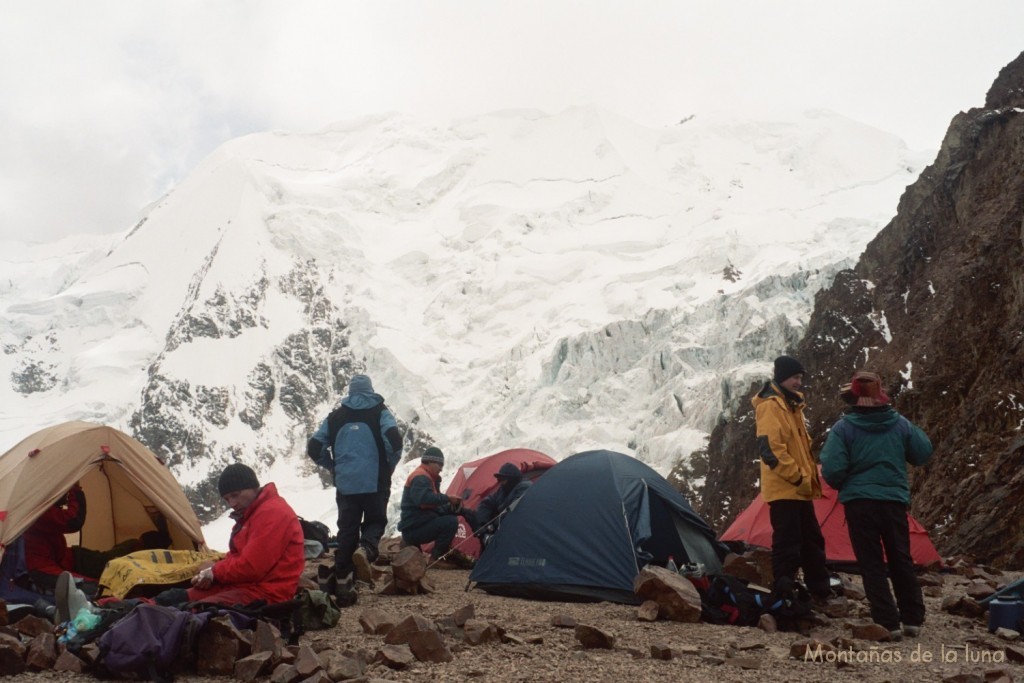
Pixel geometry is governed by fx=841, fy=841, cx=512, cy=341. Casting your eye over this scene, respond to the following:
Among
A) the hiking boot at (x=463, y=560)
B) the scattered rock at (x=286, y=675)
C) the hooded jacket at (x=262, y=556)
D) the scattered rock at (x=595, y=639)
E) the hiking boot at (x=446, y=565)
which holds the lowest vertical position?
the hiking boot at (x=446, y=565)

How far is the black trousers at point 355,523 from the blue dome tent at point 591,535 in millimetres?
1041

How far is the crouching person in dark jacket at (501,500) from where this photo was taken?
878 cm

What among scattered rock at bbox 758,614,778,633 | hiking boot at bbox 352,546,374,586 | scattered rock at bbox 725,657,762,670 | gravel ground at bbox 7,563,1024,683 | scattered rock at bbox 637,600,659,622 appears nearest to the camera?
gravel ground at bbox 7,563,1024,683

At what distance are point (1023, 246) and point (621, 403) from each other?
1776 inches

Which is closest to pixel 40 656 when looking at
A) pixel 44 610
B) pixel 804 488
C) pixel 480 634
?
pixel 44 610

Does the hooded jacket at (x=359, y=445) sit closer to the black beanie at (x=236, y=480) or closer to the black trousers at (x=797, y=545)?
the black beanie at (x=236, y=480)

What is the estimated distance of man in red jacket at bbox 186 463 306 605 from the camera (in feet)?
17.0

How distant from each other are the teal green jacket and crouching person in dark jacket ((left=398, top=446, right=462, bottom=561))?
14.7ft

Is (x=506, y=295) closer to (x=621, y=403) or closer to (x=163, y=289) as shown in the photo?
(x=621, y=403)

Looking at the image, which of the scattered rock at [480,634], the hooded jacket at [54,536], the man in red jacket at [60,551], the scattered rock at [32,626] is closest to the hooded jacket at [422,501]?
the man in red jacket at [60,551]

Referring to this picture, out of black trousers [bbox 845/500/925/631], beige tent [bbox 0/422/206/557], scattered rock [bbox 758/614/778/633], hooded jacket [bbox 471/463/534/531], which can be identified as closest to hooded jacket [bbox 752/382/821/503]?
black trousers [bbox 845/500/925/631]

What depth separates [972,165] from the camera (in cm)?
2280

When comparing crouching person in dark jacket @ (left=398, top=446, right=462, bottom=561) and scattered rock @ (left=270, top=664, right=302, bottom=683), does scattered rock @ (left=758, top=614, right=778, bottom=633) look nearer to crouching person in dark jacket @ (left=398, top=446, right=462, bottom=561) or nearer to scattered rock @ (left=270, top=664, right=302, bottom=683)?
scattered rock @ (left=270, top=664, right=302, bottom=683)

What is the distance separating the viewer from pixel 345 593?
695 centimetres
